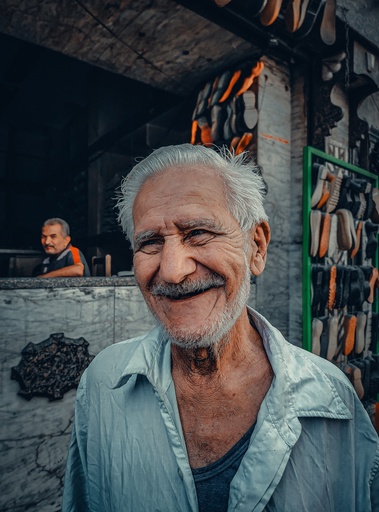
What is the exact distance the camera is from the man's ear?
1.30 m

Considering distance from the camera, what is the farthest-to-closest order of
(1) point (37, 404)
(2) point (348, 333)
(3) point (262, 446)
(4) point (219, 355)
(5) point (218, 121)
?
1. (2) point (348, 333)
2. (5) point (218, 121)
3. (1) point (37, 404)
4. (4) point (219, 355)
5. (3) point (262, 446)

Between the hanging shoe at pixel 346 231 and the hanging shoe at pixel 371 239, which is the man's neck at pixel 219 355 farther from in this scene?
the hanging shoe at pixel 371 239

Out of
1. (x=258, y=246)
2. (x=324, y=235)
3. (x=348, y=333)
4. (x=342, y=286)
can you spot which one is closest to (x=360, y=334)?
(x=348, y=333)

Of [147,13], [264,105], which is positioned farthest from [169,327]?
[264,105]

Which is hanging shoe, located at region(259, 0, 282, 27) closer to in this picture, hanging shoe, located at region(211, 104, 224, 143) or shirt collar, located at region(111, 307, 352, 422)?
hanging shoe, located at region(211, 104, 224, 143)

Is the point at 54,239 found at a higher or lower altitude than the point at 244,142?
lower

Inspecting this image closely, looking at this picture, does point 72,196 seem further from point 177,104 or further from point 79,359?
point 79,359

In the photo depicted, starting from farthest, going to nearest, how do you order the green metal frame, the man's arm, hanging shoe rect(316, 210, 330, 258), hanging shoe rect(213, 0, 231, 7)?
1. hanging shoe rect(316, 210, 330, 258)
2. the green metal frame
3. the man's arm
4. hanging shoe rect(213, 0, 231, 7)

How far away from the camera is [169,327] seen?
3.73 feet

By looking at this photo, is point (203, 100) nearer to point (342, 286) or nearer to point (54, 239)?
point (54, 239)

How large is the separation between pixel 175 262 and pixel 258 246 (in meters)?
0.44

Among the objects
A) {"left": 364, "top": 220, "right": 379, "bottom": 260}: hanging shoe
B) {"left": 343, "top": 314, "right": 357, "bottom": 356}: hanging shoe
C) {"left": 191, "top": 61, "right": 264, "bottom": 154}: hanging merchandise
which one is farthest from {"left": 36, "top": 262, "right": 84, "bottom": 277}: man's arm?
{"left": 364, "top": 220, "right": 379, "bottom": 260}: hanging shoe

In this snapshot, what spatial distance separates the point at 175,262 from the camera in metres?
1.07

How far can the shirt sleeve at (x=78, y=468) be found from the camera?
130 centimetres
